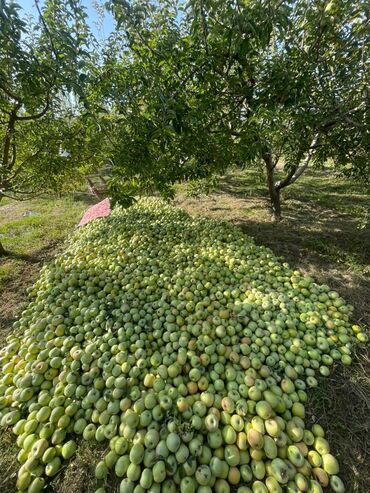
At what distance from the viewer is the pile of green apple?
1.89m

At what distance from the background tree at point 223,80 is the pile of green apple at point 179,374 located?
6.19 ft

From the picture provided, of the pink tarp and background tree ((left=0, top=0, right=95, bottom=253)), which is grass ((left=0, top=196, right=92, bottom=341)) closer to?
the pink tarp

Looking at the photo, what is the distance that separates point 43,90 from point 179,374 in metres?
4.37

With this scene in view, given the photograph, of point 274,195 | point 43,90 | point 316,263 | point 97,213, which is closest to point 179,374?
point 316,263

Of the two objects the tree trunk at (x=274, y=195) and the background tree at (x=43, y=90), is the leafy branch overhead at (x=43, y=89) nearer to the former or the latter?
the background tree at (x=43, y=90)

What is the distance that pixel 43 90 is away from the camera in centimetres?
343

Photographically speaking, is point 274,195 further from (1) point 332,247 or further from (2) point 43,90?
(2) point 43,90

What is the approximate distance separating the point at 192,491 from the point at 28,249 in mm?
6904

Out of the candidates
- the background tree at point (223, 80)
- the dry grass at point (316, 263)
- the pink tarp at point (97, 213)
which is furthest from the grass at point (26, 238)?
the background tree at point (223, 80)

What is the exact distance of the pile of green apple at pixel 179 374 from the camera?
6.21ft

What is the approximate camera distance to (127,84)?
3.25 m

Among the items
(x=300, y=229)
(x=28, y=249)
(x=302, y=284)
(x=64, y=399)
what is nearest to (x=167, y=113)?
(x=302, y=284)

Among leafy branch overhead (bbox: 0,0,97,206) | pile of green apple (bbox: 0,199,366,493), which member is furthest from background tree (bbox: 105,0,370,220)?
pile of green apple (bbox: 0,199,366,493)

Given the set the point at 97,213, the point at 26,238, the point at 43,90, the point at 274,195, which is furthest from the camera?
the point at 97,213
